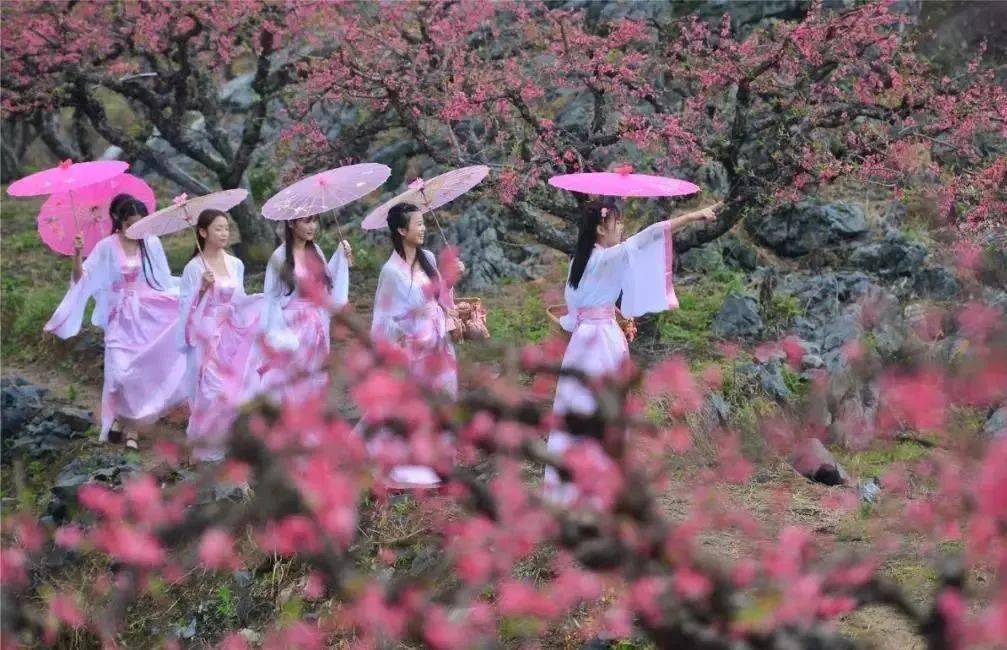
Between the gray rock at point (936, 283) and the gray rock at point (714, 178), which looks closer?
the gray rock at point (936, 283)

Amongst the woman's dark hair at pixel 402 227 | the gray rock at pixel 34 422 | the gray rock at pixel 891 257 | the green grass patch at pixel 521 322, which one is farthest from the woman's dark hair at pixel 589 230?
the gray rock at pixel 891 257

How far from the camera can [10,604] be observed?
3359mm

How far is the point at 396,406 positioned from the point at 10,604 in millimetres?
1309

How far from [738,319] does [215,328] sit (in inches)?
173

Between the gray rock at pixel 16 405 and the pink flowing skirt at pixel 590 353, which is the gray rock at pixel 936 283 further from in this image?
the gray rock at pixel 16 405

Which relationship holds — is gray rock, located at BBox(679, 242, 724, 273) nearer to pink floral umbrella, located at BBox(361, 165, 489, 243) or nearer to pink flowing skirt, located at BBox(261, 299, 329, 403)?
pink floral umbrella, located at BBox(361, 165, 489, 243)

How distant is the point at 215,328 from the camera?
843cm

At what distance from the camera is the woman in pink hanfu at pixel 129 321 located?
29.9 ft

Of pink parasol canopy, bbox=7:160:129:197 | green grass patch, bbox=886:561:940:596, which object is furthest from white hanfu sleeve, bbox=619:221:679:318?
pink parasol canopy, bbox=7:160:129:197

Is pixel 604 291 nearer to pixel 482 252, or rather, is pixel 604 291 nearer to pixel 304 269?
pixel 304 269

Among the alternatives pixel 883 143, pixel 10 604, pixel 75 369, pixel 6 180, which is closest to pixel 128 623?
pixel 10 604

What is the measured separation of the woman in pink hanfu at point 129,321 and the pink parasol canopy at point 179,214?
2.53 feet

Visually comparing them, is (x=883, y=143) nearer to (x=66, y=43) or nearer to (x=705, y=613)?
(x=705, y=613)

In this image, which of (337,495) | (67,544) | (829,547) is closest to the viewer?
(337,495)
